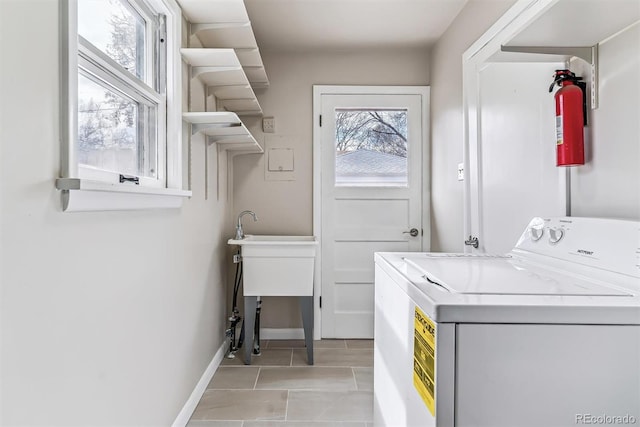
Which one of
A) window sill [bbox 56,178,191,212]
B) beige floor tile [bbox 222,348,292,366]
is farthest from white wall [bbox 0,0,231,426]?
beige floor tile [bbox 222,348,292,366]

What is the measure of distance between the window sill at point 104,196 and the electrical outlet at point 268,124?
1610mm

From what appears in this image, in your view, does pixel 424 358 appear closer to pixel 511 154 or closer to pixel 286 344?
pixel 511 154

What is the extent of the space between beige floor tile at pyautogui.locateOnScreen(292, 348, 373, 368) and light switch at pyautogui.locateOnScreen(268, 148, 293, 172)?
1.43 meters

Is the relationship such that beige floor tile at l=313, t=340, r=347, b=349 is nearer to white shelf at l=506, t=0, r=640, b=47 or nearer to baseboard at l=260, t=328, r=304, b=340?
baseboard at l=260, t=328, r=304, b=340

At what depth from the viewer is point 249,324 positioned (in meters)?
2.46

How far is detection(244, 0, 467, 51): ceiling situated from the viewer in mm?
2258

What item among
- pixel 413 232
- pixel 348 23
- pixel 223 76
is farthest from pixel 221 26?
pixel 413 232

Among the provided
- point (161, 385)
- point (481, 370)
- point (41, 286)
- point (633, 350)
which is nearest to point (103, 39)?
point (41, 286)

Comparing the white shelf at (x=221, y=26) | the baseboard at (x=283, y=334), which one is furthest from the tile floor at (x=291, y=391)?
the white shelf at (x=221, y=26)

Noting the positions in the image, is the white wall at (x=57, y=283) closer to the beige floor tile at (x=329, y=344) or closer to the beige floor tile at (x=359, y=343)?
the beige floor tile at (x=329, y=344)

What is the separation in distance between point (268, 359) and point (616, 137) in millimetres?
2298

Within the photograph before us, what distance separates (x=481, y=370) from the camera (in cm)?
74

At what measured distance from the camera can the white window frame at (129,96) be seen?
89 cm

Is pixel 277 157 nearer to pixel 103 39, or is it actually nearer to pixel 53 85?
pixel 103 39
